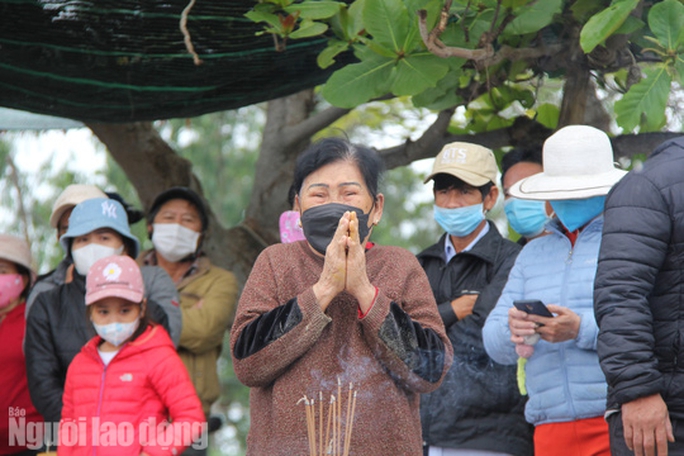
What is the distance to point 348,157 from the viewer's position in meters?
3.29

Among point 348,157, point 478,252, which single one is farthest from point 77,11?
point 478,252

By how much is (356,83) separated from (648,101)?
4.05 ft

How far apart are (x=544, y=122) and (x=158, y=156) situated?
8.36 ft

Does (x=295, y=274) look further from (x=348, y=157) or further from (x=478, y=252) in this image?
(x=478, y=252)

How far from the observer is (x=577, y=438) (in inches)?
144

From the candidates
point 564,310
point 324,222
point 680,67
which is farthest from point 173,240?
point 680,67

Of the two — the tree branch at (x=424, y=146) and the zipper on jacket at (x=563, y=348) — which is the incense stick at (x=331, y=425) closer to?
the zipper on jacket at (x=563, y=348)

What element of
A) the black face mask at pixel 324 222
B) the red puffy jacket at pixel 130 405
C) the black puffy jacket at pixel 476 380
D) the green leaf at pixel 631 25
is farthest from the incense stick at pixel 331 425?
the green leaf at pixel 631 25

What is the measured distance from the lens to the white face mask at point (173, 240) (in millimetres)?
5328

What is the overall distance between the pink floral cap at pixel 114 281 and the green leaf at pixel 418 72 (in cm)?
148

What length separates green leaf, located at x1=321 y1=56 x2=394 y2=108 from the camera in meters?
4.21

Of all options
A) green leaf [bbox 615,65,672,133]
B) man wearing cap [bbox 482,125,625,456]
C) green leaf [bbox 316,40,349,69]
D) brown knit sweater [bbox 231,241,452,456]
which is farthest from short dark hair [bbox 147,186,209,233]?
green leaf [bbox 615,65,672,133]

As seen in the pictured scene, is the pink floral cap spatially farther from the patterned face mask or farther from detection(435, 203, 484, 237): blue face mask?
detection(435, 203, 484, 237): blue face mask

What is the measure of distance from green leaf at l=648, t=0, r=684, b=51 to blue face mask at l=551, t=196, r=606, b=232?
71 centimetres
